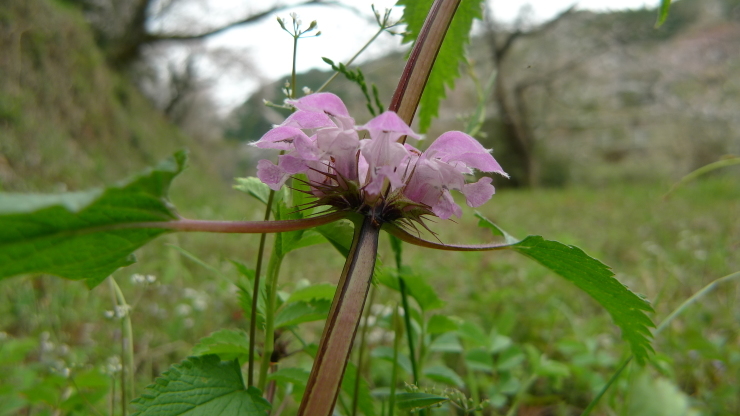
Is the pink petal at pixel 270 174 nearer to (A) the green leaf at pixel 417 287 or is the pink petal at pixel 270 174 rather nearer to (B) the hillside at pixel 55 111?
(A) the green leaf at pixel 417 287

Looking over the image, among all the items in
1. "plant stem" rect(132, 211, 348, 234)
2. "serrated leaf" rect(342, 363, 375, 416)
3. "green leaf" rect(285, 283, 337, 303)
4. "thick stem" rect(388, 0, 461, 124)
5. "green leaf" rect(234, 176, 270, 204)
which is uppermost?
"thick stem" rect(388, 0, 461, 124)

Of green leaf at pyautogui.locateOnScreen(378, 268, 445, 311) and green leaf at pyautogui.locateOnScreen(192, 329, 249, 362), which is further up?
green leaf at pyautogui.locateOnScreen(378, 268, 445, 311)

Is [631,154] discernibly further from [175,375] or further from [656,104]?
[175,375]

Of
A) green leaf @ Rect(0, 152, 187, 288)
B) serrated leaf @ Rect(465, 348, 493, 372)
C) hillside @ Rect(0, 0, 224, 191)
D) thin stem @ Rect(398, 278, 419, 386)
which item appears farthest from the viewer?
hillside @ Rect(0, 0, 224, 191)

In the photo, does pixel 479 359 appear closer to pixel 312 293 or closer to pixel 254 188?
pixel 312 293

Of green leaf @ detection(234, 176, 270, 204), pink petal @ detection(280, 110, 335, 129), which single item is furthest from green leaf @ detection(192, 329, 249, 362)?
pink petal @ detection(280, 110, 335, 129)

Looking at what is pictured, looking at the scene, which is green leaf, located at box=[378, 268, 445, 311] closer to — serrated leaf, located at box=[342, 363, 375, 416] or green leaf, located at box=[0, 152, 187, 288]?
serrated leaf, located at box=[342, 363, 375, 416]

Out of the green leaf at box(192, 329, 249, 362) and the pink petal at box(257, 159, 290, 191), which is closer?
the pink petal at box(257, 159, 290, 191)
